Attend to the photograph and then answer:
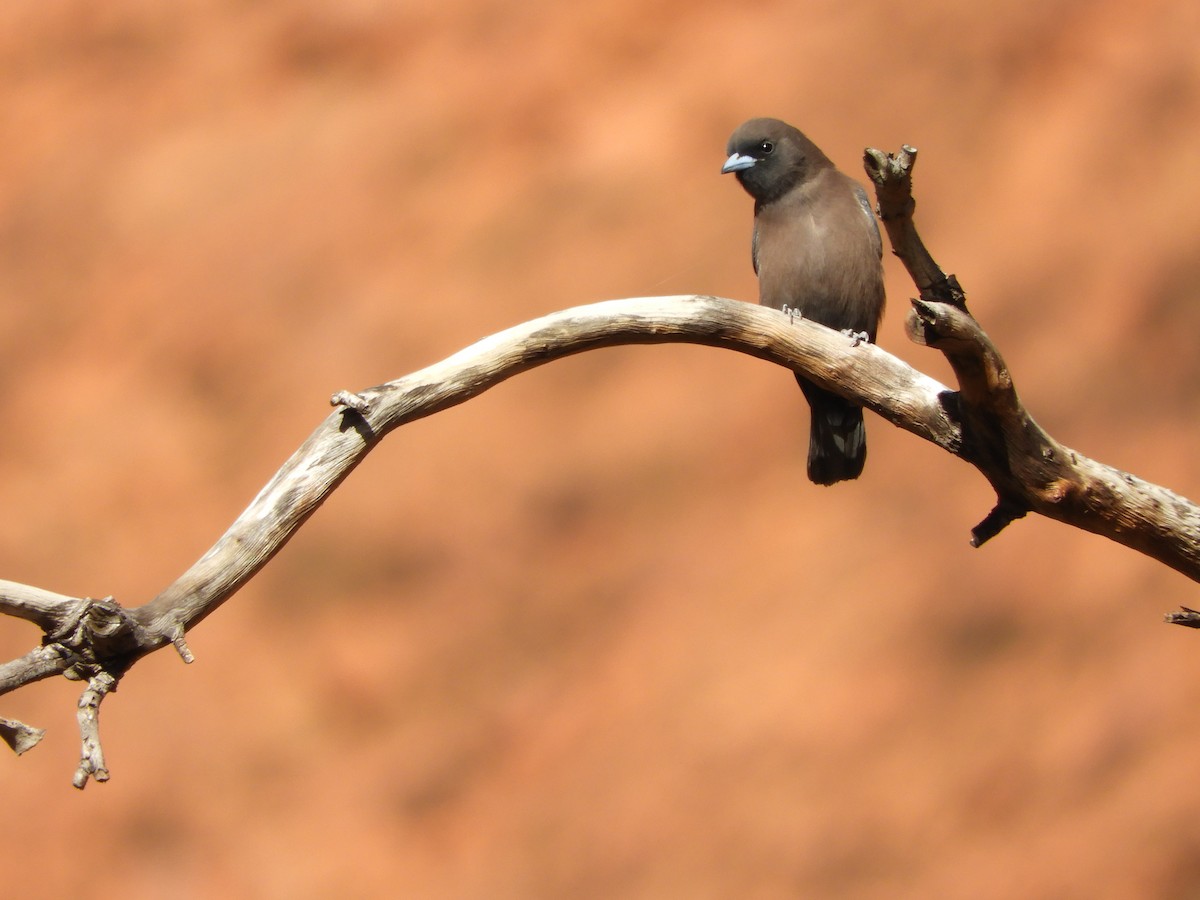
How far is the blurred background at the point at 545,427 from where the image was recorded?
5.59 meters

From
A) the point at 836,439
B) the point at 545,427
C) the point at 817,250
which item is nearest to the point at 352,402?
the point at 836,439

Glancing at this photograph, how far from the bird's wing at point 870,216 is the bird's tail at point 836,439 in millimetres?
500

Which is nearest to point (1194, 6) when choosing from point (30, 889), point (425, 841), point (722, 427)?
point (722, 427)

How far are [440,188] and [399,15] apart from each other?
848mm

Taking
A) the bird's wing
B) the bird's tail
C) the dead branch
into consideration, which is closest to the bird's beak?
the bird's wing

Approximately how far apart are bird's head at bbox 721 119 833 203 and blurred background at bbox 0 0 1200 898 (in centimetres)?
181

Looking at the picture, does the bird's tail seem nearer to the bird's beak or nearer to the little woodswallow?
the little woodswallow

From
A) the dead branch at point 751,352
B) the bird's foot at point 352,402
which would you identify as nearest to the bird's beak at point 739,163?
the dead branch at point 751,352

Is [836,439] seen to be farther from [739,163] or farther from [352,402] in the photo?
[352,402]

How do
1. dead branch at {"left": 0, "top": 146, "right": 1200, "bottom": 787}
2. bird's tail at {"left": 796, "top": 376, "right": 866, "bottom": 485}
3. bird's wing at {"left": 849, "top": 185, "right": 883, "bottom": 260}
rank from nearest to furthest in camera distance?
dead branch at {"left": 0, "top": 146, "right": 1200, "bottom": 787}, bird's tail at {"left": 796, "top": 376, "right": 866, "bottom": 485}, bird's wing at {"left": 849, "top": 185, "right": 883, "bottom": 260}

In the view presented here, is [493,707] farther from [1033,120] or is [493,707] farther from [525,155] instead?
[1033,120]

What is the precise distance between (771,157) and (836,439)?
0.90m

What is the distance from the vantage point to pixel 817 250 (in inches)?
149

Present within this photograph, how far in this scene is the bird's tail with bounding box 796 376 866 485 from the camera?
368cm
